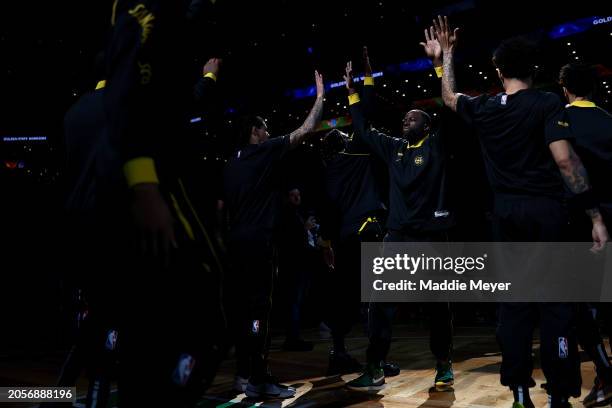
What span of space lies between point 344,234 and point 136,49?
3.36 meters

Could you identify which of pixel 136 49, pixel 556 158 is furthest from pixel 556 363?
pixel 136 49

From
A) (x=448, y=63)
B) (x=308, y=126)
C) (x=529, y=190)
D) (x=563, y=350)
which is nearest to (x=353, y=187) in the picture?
(x=308, y=126)

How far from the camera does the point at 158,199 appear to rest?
1457mm

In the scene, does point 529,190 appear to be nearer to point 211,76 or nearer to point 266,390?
point 211,76

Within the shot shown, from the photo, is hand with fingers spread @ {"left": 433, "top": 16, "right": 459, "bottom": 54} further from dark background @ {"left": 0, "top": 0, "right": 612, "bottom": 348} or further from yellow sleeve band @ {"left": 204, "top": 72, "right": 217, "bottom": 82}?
dark background @ {"left": 0, "top": 0, "right": 612, "bottom": 348}

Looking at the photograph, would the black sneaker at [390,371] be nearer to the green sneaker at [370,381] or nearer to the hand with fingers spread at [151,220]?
the green sneaker at [370,381]

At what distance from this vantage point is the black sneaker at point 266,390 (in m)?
3.81

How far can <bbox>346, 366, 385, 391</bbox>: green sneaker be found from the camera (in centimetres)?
395

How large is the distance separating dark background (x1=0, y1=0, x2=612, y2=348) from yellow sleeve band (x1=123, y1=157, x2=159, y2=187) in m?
7.05

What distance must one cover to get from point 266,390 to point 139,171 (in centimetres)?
280

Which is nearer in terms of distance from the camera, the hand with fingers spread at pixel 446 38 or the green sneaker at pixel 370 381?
the hand with fingers spread at pixel 446 38

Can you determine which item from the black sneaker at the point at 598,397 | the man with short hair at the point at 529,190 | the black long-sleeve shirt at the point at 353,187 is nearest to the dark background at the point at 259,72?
the black long-sleeve shirt at the point at 353,187

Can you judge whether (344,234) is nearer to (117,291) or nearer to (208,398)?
(208,398)

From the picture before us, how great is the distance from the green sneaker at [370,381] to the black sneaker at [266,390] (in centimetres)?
53
